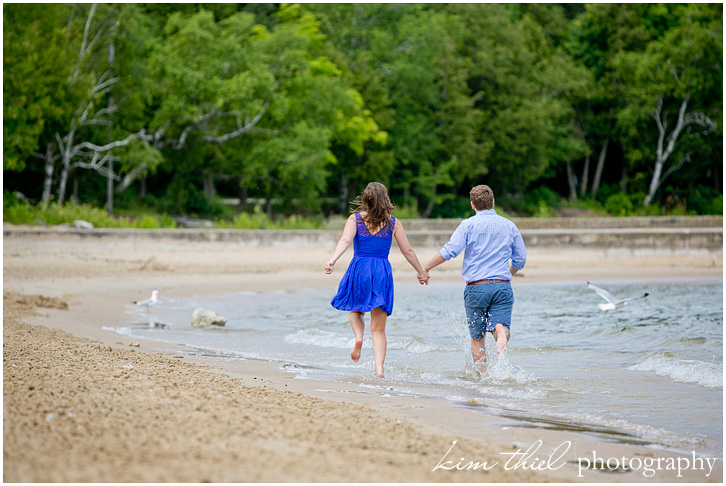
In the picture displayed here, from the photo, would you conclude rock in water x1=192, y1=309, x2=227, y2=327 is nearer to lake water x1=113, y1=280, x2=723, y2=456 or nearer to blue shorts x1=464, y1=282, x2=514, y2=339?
lake water x1=113, y1=280, x2=723, y2=456

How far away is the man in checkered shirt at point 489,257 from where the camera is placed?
6.82 meters

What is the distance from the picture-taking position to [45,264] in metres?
18.1

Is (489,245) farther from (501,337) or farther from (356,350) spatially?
(356,350)

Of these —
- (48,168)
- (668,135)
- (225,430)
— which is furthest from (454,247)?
(668,135)

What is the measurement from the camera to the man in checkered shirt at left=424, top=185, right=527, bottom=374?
682 centimetres

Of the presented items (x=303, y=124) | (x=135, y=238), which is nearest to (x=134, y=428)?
(x=135, y=238)

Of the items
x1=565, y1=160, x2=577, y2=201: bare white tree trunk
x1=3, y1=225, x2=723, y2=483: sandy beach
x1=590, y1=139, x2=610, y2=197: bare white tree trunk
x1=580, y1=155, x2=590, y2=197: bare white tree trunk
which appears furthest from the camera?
x1=580, y1=155, x2=590, y2=197: bare white tree trunk

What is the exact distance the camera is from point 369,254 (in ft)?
22.6

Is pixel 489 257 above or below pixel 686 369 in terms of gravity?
above

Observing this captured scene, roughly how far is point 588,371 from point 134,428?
5.19 meters

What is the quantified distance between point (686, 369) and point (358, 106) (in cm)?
3007

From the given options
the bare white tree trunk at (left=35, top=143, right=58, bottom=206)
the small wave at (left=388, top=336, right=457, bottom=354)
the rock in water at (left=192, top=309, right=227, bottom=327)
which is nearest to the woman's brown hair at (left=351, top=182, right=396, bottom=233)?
the small wave at (left=388, top=336, right=457, bottom=354)

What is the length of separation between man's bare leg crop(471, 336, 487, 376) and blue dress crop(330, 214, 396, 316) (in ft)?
3.02

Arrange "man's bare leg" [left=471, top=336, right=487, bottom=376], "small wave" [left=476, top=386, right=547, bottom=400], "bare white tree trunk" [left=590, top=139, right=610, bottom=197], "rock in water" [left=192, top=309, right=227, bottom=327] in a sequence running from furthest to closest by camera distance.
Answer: "bare white tree trunk" [left=590, top=139, right=610, bottom=197]
"rock in water" [left=192, top=309, right=227, bottom=327]
"man's bare leg" [left=471, top=336, right=487, bottom=376]
"small wave" [left=476, top=386, right=547, bottom=400]
